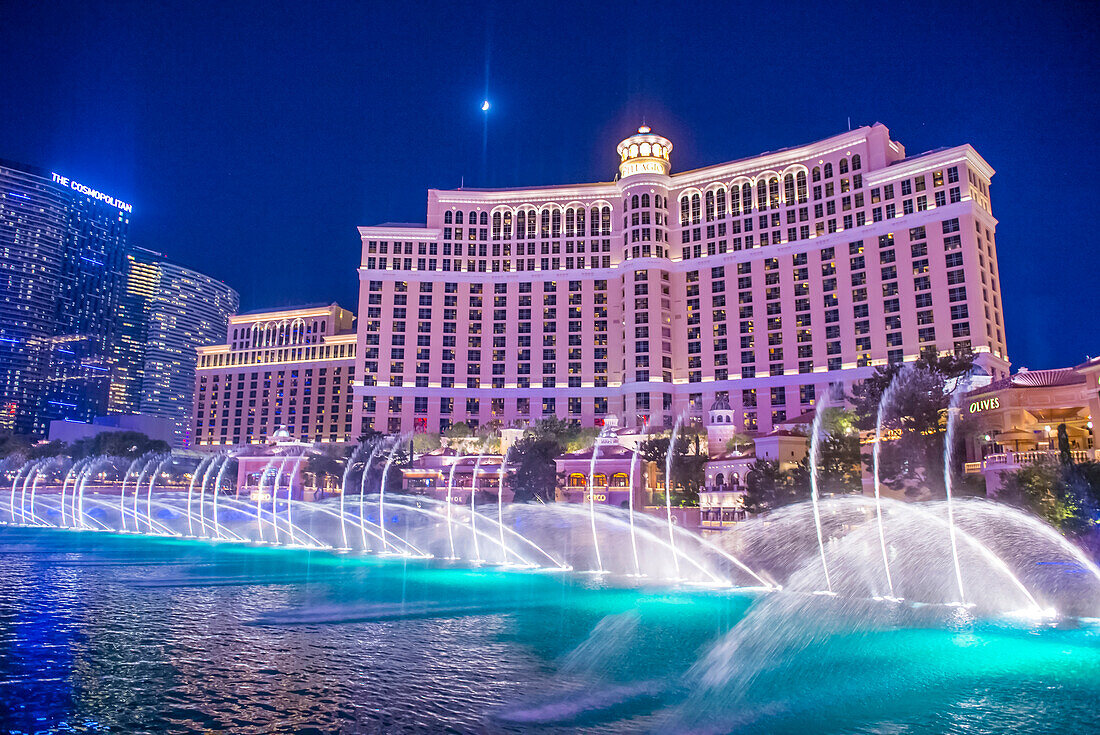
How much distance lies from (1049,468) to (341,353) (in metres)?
141

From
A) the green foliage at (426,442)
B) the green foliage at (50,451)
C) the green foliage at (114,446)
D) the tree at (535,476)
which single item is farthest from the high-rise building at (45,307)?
the tree at (535,476)

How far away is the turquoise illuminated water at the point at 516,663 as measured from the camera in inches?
546

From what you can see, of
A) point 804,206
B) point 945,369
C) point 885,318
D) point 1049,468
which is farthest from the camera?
point 804,206

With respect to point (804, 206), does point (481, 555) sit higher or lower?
lower

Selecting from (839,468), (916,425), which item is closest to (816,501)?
(839,468)

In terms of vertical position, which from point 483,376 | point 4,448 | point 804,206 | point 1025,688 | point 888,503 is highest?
point 804,206

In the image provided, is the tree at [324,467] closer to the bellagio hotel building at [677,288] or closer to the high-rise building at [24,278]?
the bellagio hotel building at [677,288]

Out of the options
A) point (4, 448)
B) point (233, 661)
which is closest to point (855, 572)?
point (233, 661)

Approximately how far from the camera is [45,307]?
7013 inches

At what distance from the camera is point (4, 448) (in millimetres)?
104750

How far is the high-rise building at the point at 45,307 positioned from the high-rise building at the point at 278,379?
38166mm

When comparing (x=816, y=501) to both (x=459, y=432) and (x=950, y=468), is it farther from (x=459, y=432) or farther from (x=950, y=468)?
(x=459, y=432)

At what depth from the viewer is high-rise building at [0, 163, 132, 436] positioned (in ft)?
555

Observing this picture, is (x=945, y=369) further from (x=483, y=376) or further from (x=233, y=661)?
(x=483, y=376)
